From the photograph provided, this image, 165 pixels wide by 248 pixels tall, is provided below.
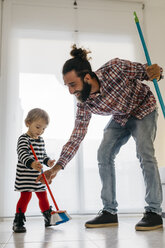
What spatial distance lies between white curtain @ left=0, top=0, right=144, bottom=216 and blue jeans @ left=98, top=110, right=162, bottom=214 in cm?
96

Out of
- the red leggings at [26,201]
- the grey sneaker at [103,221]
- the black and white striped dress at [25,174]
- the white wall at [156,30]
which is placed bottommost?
the grey sneaker at [103,221]

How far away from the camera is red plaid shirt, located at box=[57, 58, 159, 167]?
1556mm

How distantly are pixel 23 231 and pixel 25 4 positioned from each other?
7.39ft

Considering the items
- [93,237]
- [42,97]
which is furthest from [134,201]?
[93,237]

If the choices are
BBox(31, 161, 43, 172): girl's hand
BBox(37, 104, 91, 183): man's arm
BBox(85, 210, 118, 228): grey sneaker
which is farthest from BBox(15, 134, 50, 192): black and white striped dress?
BBox(85, 210, 118, 228): grey sneaker

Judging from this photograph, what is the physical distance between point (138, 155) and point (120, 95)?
0.36m

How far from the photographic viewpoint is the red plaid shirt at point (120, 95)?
1556 mm

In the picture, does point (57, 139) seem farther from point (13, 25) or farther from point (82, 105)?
point (13, 25)

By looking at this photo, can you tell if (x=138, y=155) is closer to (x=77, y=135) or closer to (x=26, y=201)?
(x=77, y=135)

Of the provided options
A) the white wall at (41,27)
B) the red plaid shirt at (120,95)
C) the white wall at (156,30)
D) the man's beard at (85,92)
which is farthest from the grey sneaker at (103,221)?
the white wall at (156,30)

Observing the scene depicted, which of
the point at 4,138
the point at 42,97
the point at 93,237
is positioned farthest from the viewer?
the point at 42,97

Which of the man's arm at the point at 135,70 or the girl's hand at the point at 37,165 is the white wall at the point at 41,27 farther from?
the man's arm at the point at 135,70

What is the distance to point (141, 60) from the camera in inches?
117

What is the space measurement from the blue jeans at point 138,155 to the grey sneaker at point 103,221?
0.03m
